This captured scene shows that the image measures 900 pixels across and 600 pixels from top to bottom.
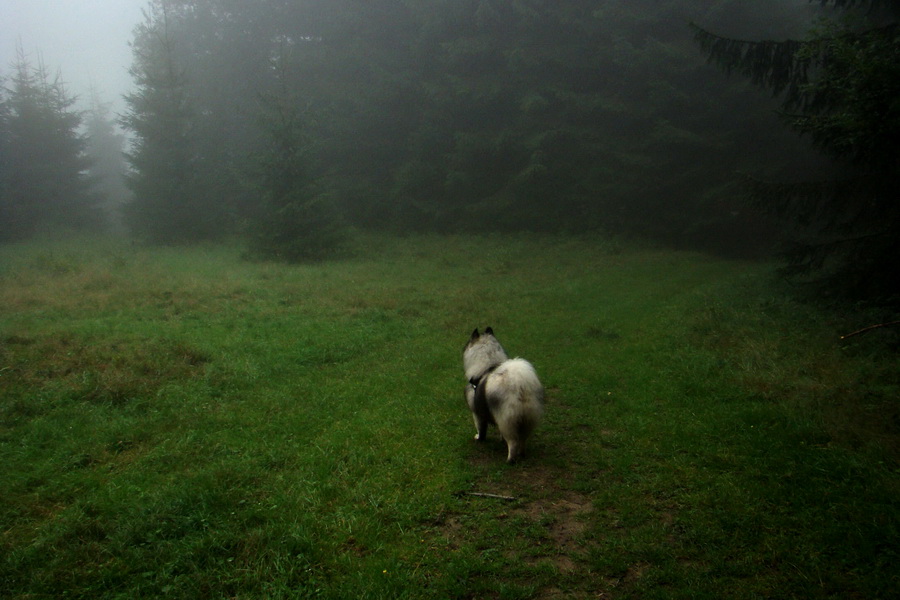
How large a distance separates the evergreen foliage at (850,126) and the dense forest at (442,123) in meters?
10.1

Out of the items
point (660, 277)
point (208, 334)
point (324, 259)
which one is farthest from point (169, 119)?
point (660, 277)

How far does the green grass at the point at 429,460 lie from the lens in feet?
13.1

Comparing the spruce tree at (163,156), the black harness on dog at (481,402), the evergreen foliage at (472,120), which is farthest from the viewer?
the spruce tree at (163,156)

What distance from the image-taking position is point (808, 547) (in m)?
4.09

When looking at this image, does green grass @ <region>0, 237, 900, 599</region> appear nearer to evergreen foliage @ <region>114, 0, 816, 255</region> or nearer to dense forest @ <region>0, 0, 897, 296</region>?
dense forest @ <region>0, 0, 897, 296</region>

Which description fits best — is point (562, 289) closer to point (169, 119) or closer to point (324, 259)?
point (324, 259)

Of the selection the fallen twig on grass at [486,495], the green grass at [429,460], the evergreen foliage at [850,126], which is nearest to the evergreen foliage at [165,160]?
the green grass at [429,460]

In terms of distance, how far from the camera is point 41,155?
120 ft

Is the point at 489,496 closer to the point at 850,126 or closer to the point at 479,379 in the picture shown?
the point at 479,379

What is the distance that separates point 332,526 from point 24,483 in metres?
3.13

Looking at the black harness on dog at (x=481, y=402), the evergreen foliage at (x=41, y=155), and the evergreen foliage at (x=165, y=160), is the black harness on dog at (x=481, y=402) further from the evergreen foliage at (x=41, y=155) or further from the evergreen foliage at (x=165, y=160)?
the evergreen foliage at (x=41, y=155)

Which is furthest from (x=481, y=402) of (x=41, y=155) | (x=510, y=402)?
(x=41, y=155)

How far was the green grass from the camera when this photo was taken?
13.1 feet

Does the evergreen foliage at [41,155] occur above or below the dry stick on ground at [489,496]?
above
